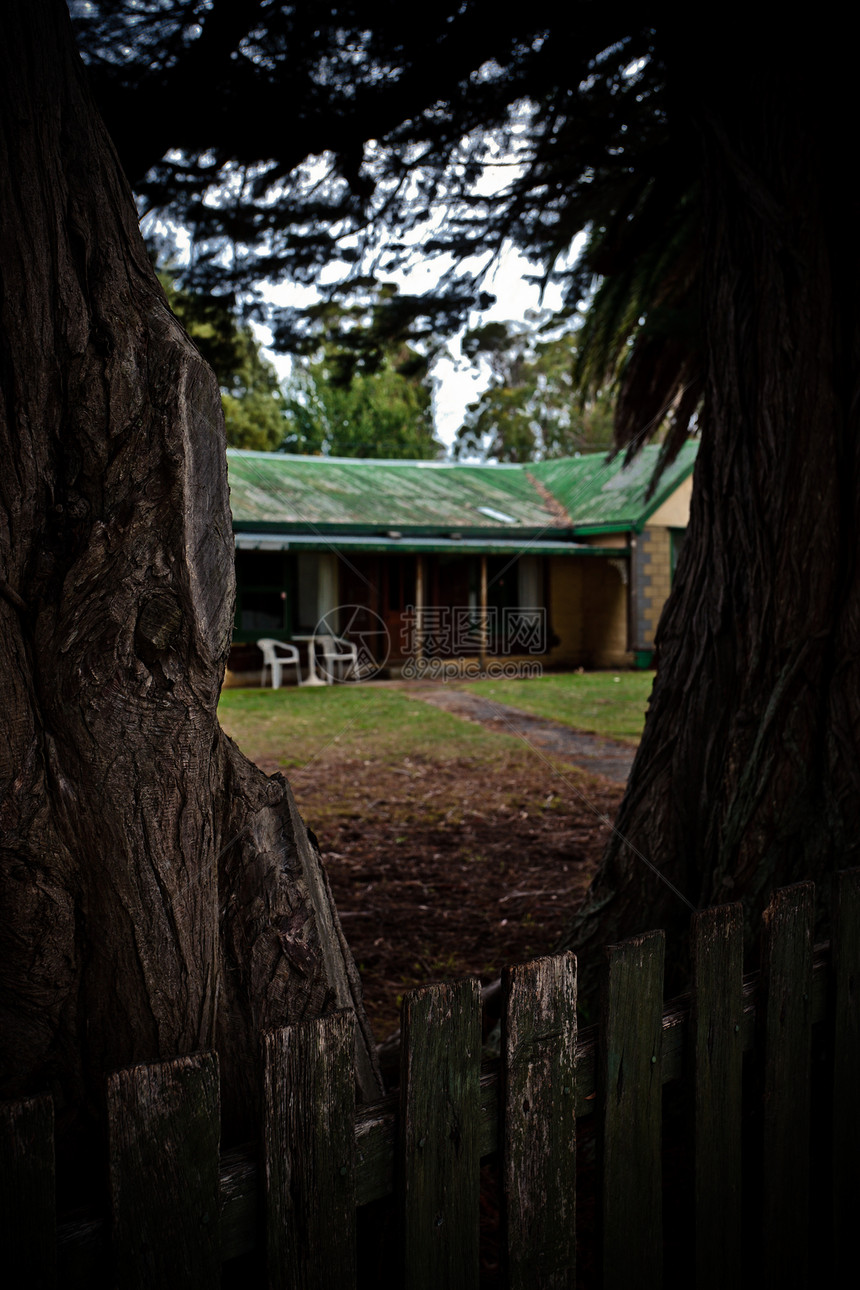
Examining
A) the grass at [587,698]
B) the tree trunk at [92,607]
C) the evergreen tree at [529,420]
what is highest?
the evergreen tree at [529,420]

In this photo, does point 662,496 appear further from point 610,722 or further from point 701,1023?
point 701,1023

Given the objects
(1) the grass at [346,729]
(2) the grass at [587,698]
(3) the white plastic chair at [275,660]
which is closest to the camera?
(1) the grass at [346,729]

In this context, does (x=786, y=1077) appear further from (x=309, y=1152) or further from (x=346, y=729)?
(x=346, y=729)

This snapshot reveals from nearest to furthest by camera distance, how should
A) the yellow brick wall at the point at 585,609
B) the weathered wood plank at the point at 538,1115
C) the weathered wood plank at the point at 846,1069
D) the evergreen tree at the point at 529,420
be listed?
the weathered wood plank at the point at 538,1115 < the weathered wood plank at the point at 846,1069 < the yellow brick wall at the point at 585,609 < the evergreen tree at the point at 529,420

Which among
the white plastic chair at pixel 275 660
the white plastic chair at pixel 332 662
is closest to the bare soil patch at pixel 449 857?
the white plastic chair at pixel 275 660

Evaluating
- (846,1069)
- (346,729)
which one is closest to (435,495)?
(346,729)

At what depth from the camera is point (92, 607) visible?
1142mm

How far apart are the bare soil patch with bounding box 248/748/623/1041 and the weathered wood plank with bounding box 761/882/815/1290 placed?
1577 millimetres

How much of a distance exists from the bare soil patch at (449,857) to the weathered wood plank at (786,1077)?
1577mm

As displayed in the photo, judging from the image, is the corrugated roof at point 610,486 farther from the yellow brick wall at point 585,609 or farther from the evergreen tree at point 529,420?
the evergreen tree at point 529,420

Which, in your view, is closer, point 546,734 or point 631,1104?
point 631,1104

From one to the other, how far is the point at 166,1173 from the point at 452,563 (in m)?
16.8

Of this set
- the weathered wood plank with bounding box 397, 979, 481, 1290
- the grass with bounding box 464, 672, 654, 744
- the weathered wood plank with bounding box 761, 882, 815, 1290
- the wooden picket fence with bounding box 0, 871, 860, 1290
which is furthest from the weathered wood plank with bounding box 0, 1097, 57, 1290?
the grass with bounding box 464, 672, 654, 744

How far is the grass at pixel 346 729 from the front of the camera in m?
8.69
